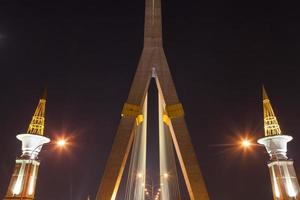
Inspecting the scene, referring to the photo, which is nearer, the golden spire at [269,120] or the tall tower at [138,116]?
the tall tower at [138,116]

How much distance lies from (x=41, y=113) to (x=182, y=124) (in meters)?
16.8

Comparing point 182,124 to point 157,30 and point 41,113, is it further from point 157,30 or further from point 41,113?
point 41,113

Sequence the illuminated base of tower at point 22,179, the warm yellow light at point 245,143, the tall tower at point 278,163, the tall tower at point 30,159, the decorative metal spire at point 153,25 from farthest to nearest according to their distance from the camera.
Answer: the tall tower at point 278,163 → the tall tower at point 30,159 → the illuminated base of tower at point 22,179 → the warm yellow light at point 245,143 → the decorative metal spire at point 153,25

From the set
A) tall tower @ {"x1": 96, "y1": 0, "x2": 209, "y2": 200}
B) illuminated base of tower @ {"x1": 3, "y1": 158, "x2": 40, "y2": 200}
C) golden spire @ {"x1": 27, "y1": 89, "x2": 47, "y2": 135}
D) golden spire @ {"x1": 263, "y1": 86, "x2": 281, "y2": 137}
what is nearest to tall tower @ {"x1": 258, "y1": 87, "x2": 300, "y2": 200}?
golden spire @ {"x1": 263, "y1": 86, "x2": 281, "y2": 137}

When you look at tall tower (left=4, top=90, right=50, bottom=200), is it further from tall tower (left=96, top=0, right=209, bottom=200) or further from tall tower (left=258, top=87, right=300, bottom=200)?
tall tower (left=258, top=87, right=300, bottom=200)

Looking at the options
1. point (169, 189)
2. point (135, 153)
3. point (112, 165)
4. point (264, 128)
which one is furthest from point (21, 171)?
point (264, 128)

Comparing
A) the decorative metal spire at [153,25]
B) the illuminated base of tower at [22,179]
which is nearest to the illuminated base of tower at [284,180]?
the decorative metal spire at [153,25]

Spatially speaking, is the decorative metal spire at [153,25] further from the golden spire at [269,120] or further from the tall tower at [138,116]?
the golden spire at [269,120]

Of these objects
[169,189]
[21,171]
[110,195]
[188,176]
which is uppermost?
[21,171]

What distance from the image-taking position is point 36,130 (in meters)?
24.5

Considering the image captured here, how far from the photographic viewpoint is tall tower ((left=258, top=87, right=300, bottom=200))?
2317cm

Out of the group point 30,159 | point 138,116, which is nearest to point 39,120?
point 30,159

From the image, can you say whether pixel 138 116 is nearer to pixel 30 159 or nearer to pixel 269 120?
pixel 30 159

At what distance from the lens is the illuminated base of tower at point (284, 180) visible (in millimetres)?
22828
